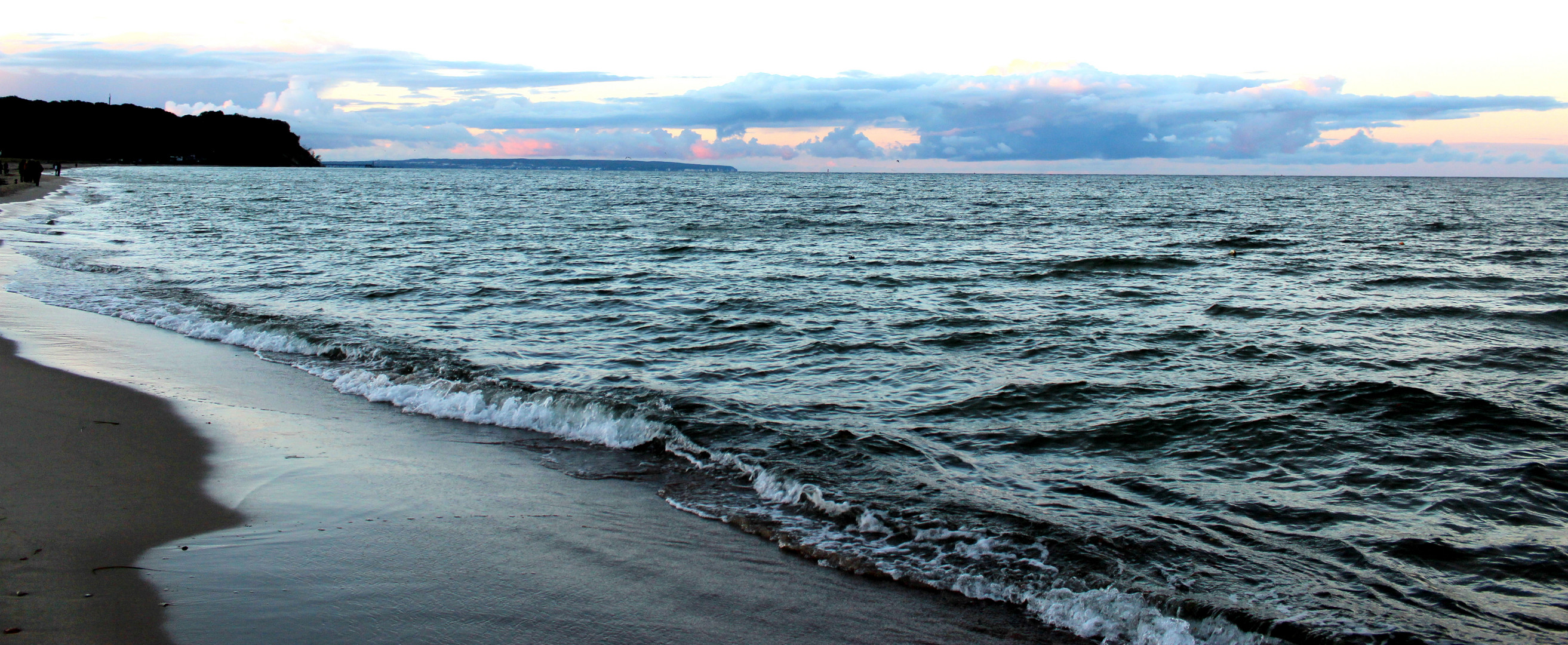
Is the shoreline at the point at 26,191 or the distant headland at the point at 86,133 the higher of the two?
the distant headland at the point at 86,133

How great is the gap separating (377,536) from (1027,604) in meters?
4.02

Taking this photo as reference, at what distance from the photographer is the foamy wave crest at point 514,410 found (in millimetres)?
8289

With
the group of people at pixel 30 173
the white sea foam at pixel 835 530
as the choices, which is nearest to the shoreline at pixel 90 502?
the white sea foam at pixel 835 530

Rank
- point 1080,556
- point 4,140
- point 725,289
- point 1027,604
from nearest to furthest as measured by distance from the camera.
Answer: point 1027,604 → point 1080,556 → point 725,289 → point 4,140

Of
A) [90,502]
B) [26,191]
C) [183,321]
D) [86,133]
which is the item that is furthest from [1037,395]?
[86,133]

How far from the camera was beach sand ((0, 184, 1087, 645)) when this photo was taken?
4.45 m

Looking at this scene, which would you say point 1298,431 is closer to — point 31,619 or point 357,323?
point 31,619

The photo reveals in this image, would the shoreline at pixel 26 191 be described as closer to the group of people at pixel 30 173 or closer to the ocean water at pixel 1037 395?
the group of people at pixel 30 173

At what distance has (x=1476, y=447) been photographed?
781 centimetres

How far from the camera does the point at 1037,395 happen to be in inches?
376

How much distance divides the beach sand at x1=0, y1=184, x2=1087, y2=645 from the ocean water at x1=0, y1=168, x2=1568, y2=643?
18.8 inches

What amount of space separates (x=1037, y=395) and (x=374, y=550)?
22.2 ft

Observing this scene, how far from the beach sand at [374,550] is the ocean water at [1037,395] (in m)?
0.48

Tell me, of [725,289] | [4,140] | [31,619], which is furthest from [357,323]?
[4,140]
